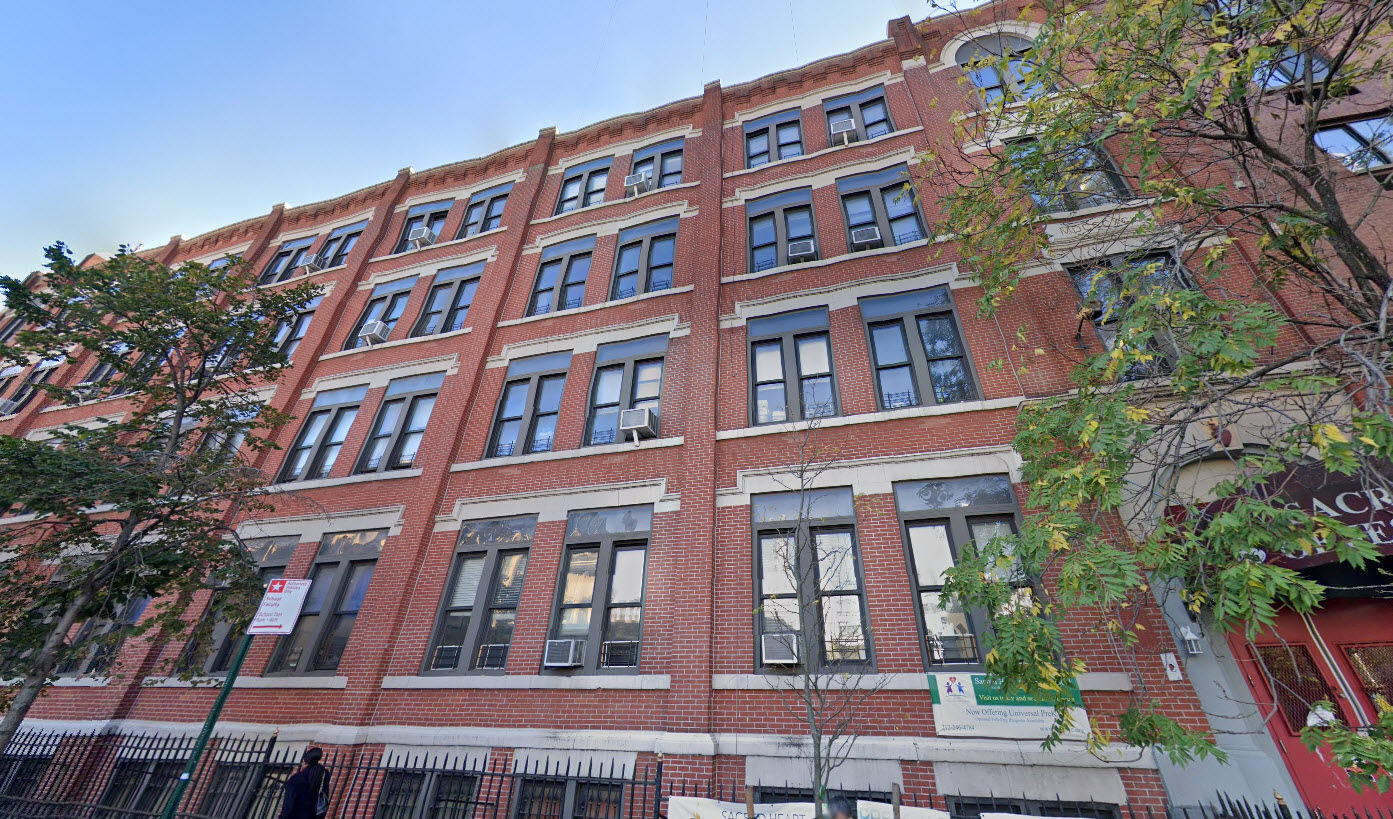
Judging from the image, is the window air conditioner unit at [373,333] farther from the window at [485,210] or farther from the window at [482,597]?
the window at [482,597]

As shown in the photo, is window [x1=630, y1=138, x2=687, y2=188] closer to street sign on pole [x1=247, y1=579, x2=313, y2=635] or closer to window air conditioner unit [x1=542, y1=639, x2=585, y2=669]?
window air conditioner unit [x1=542, y1=639, x2=585, y2=669]

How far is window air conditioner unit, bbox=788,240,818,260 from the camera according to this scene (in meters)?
12.6

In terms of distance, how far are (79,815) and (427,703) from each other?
6520 millimetres

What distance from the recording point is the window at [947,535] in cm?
816

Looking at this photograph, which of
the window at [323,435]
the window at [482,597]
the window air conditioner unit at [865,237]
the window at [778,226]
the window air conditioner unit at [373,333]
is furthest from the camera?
the window air conditioner unit at [373,333]

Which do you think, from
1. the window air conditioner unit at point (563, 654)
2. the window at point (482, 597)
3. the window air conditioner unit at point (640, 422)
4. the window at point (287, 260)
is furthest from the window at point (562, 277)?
the window at point (287, 260)

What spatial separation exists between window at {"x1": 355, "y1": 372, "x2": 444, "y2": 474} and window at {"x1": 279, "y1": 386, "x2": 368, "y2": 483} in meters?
0.87

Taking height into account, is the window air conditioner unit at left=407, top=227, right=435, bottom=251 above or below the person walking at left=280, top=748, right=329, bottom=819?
above

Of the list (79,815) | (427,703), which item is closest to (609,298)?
(427,703)

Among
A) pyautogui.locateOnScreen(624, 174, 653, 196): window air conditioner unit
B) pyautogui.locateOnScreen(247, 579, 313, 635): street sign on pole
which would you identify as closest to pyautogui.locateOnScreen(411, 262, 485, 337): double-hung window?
pyautogui.locateOnScreen(624, 174, 653, 196): window air conditioner unit

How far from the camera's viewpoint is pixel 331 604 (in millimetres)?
11523

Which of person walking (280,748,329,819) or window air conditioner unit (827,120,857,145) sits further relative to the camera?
window air conditioner unit (827,120,857,145)

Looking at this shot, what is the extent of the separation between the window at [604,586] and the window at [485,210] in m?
11.0

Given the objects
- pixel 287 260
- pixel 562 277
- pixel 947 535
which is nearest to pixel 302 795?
pixel 947 535
